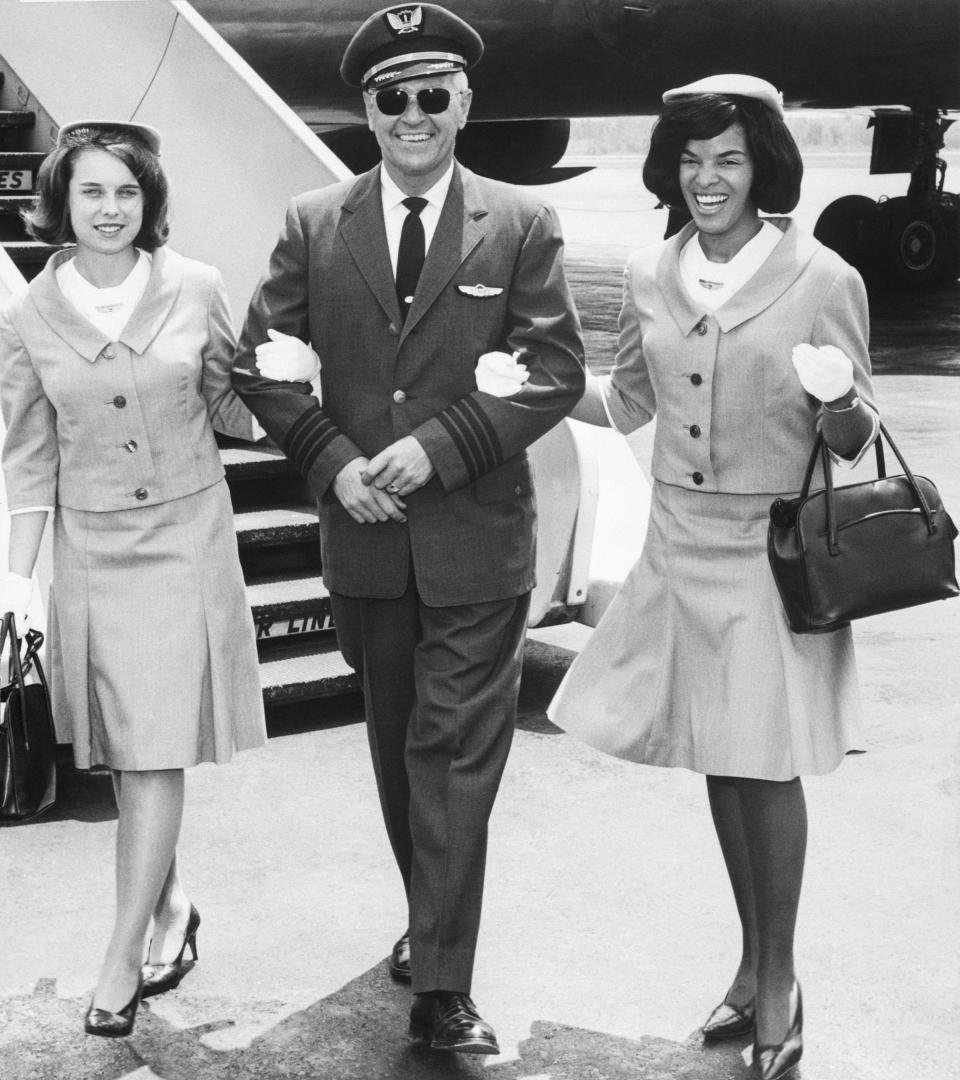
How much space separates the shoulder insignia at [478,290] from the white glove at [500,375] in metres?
0.12

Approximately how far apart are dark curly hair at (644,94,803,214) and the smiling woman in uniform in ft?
3.20

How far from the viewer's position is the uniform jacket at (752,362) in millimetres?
2936

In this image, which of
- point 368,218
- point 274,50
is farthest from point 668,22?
point 368,218

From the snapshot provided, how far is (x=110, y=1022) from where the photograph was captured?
3.05m

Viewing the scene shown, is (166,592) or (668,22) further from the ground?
(668,22)

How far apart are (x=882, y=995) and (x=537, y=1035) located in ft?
2.37

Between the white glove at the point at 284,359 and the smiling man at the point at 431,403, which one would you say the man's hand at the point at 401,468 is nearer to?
the smiling man at the point at 431,403

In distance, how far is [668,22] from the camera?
12969mm

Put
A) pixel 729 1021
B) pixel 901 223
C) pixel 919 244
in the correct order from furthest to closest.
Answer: pixel 919 244 → pixel 901 223 → pixel 729 1021

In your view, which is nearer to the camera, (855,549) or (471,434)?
(855,549)

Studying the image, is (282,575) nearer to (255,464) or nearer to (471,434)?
(255,464)

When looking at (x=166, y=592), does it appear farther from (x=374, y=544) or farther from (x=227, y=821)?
(x=227, y=821)

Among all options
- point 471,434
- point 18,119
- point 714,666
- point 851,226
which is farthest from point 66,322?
point 851,226

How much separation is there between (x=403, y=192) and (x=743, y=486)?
86 centimetres
